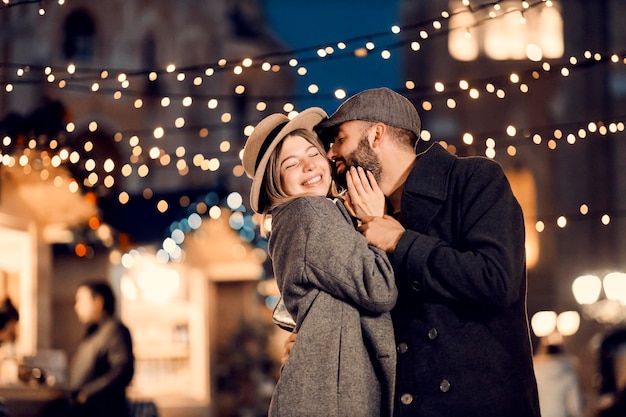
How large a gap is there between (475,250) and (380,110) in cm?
76

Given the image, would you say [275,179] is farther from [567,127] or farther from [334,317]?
[567,127]

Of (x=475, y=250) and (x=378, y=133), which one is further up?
(x=378, y=133)

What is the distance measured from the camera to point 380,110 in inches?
164

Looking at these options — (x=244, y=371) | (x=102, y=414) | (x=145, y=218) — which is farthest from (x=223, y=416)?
(x=102, y=414)

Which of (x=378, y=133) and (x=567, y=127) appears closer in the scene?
(x=378, y=133)

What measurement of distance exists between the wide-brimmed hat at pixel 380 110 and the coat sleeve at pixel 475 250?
40 cm

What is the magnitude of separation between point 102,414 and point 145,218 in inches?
265

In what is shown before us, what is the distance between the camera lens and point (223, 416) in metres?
19.9

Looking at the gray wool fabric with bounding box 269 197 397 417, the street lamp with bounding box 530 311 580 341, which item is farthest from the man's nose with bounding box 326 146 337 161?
the street lamp with bounding box 530 311 580 341

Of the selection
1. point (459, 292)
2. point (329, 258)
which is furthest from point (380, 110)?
point (459, 292)

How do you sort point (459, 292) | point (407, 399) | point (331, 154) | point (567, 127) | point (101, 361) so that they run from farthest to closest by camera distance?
point (567, 127) → point (101, 361) → point (331, 154) → point (407, 399) → point (459, 292)

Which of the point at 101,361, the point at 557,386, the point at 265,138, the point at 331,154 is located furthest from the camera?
the point at 557,386

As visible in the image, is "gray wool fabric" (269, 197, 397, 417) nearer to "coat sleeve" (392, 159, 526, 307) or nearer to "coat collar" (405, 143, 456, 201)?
"coat sleeve" (392, 159, 526, 307)

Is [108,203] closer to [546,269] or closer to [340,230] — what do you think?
[340,230]
